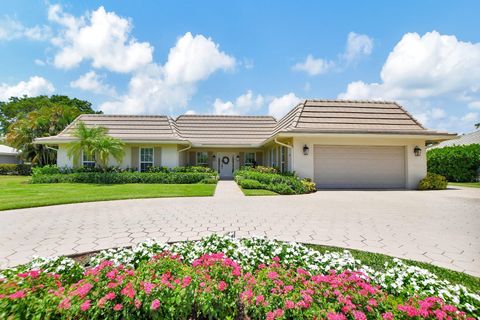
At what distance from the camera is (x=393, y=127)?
15.4m

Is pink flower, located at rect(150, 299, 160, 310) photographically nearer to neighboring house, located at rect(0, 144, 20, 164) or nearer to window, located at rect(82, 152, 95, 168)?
window, located at rect(82, 152, 95, 168)

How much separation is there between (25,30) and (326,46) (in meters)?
13.5

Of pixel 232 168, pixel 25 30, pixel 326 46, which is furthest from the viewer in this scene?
pixel 232 168

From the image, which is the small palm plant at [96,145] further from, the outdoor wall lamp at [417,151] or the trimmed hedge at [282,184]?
the outdoor wall lamp at [417,151]

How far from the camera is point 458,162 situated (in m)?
18.9

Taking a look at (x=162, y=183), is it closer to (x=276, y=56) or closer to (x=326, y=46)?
(x=276, y=56)

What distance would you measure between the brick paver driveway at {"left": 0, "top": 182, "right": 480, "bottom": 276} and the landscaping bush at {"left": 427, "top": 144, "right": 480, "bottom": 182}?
13.3 meters

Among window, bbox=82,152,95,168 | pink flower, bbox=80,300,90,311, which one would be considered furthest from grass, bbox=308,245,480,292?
window, bbox=82,152,95,168

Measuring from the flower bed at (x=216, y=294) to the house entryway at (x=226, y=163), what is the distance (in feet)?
63.2

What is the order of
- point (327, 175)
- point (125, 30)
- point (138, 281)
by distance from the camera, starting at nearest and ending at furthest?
point (138, 281)
point (125, 30)
point (327, 175)

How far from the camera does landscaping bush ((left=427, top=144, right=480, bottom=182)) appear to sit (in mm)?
18359

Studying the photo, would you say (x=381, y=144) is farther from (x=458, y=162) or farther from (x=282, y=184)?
(x=458, y=162)

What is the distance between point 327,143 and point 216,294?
13.6m

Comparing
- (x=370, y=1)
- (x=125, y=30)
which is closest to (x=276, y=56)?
(x=370, y=1)
